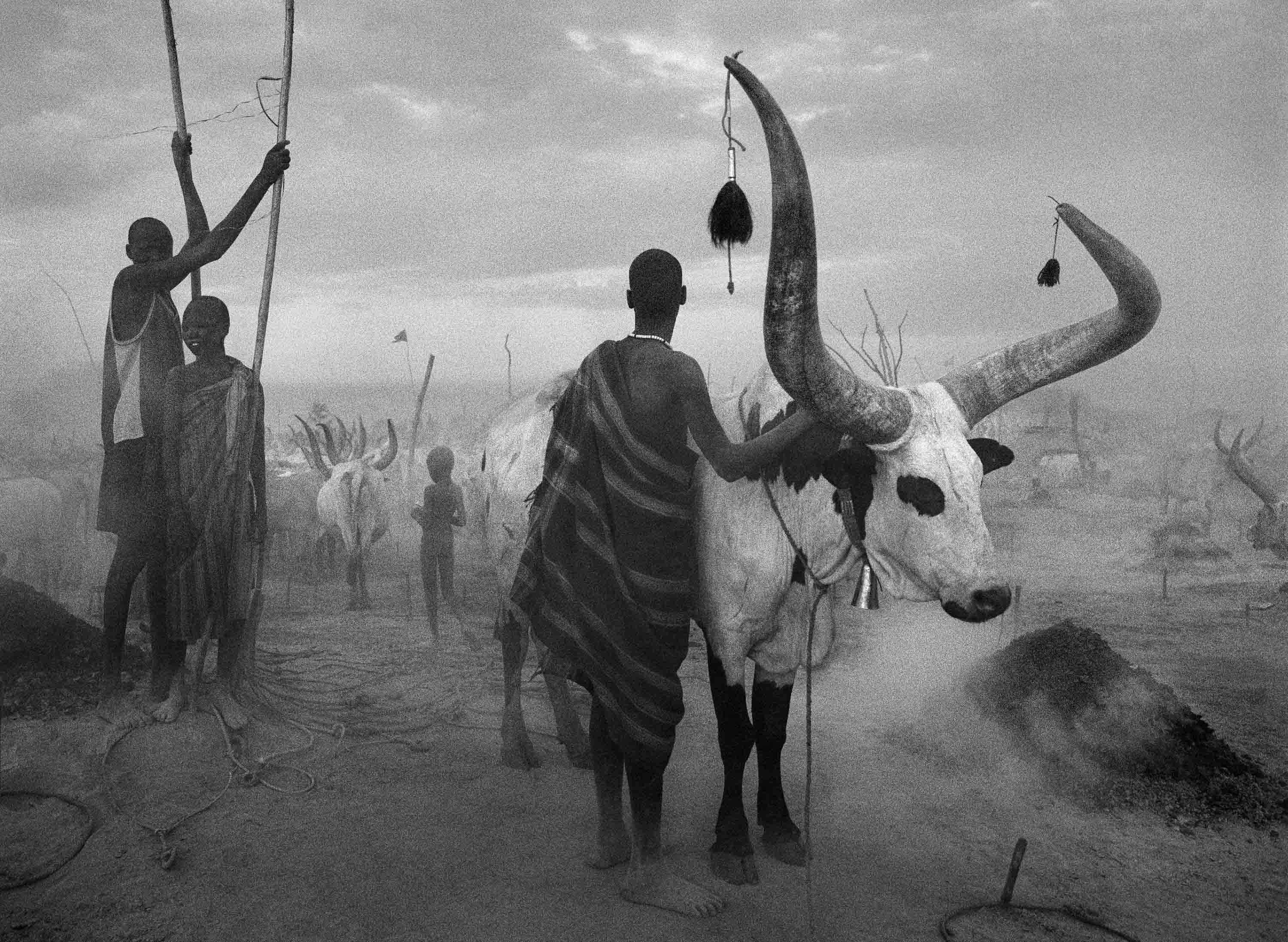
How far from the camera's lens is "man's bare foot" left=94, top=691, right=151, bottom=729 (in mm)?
4641

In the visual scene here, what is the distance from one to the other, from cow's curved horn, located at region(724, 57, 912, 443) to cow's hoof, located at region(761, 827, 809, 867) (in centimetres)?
198

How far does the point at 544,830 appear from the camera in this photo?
4.11 meters

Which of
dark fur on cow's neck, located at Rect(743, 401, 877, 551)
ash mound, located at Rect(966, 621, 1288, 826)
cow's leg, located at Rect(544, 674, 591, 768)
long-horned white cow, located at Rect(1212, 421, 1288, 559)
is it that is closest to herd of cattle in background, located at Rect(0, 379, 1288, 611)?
long-horned white cow, located at Rect(1212, 421, 1288, 559)

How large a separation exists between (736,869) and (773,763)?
1.54 feet

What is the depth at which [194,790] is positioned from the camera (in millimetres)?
4328

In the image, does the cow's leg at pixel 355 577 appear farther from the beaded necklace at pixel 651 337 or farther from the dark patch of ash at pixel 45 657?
the beaded necklace at pixel 651 337

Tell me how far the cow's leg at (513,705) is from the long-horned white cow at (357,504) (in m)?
6.03

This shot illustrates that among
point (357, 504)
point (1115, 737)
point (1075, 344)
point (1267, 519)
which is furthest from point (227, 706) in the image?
point (1267, 519)

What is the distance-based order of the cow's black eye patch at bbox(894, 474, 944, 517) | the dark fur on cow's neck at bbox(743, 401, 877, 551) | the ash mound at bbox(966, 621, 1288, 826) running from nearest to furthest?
the cow's black eye patch at bbox(894, 474, 944, 517), the dark fur on cow's neck at bbox(743, 401, 877, 551), the ash mound at bbox(966, 621, 1288, 826)

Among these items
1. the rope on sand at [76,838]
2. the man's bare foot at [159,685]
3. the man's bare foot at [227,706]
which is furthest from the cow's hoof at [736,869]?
the man's bare foot at [159,685]

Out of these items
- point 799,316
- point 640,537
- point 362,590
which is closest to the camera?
point 799,316

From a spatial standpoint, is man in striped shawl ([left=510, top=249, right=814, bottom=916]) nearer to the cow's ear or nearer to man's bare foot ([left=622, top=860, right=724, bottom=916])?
man's bare foot ([left=622, top=860, right=724, bottom=916])

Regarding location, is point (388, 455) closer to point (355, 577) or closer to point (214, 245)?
point (355, 577)

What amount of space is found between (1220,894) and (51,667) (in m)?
6.57
